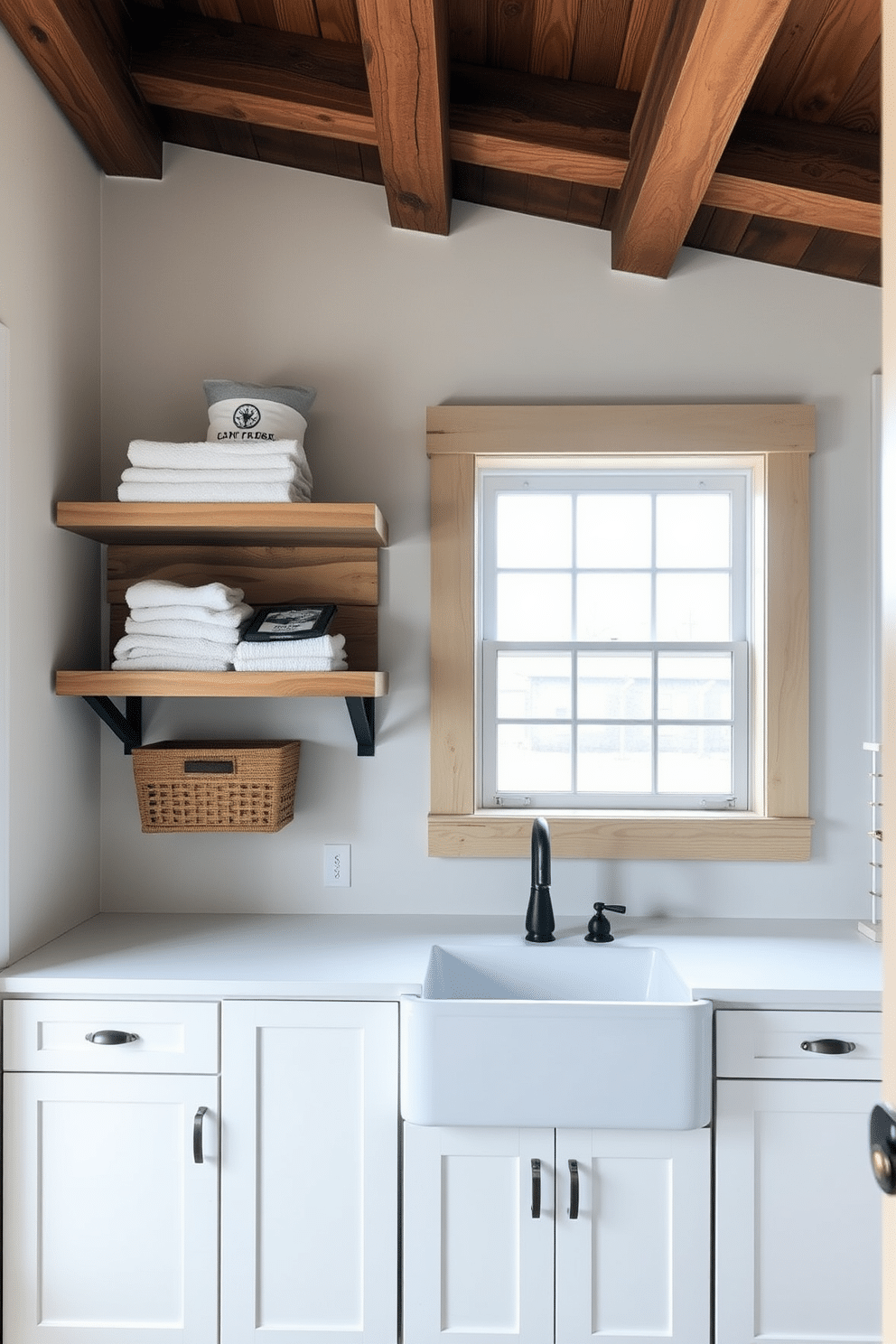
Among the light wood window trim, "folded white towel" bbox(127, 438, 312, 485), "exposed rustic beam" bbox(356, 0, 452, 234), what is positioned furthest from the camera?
the light wood window trim

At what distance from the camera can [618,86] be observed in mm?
2193

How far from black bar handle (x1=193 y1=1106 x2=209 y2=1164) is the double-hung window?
3.36 feet

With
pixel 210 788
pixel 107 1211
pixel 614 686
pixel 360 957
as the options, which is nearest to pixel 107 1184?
pixel 107 1211

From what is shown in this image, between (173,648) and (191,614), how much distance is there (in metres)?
0.09

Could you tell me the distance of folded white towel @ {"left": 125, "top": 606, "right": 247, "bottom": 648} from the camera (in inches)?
90.0

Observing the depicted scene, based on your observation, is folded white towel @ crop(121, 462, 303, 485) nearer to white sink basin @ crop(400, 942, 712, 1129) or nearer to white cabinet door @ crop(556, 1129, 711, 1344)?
white sink basin @ crop(400, 942, 712, 1129)

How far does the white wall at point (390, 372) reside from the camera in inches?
101

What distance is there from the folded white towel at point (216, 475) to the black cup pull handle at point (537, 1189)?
58.2 inches

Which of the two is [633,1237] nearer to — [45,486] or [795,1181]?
[795,1181]

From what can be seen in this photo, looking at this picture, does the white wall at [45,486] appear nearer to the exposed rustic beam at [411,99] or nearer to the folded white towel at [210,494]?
the folded white towel at [210,494]

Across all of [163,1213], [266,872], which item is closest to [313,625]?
[266,872]

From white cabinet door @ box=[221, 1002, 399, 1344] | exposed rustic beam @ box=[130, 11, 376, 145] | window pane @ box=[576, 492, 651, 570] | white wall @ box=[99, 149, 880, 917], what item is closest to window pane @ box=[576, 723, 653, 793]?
white wall @ box=[99, 149, 880, 917]

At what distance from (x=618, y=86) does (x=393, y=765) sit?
5.30ft

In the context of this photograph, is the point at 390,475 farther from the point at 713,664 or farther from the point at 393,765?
the point at 713,664
